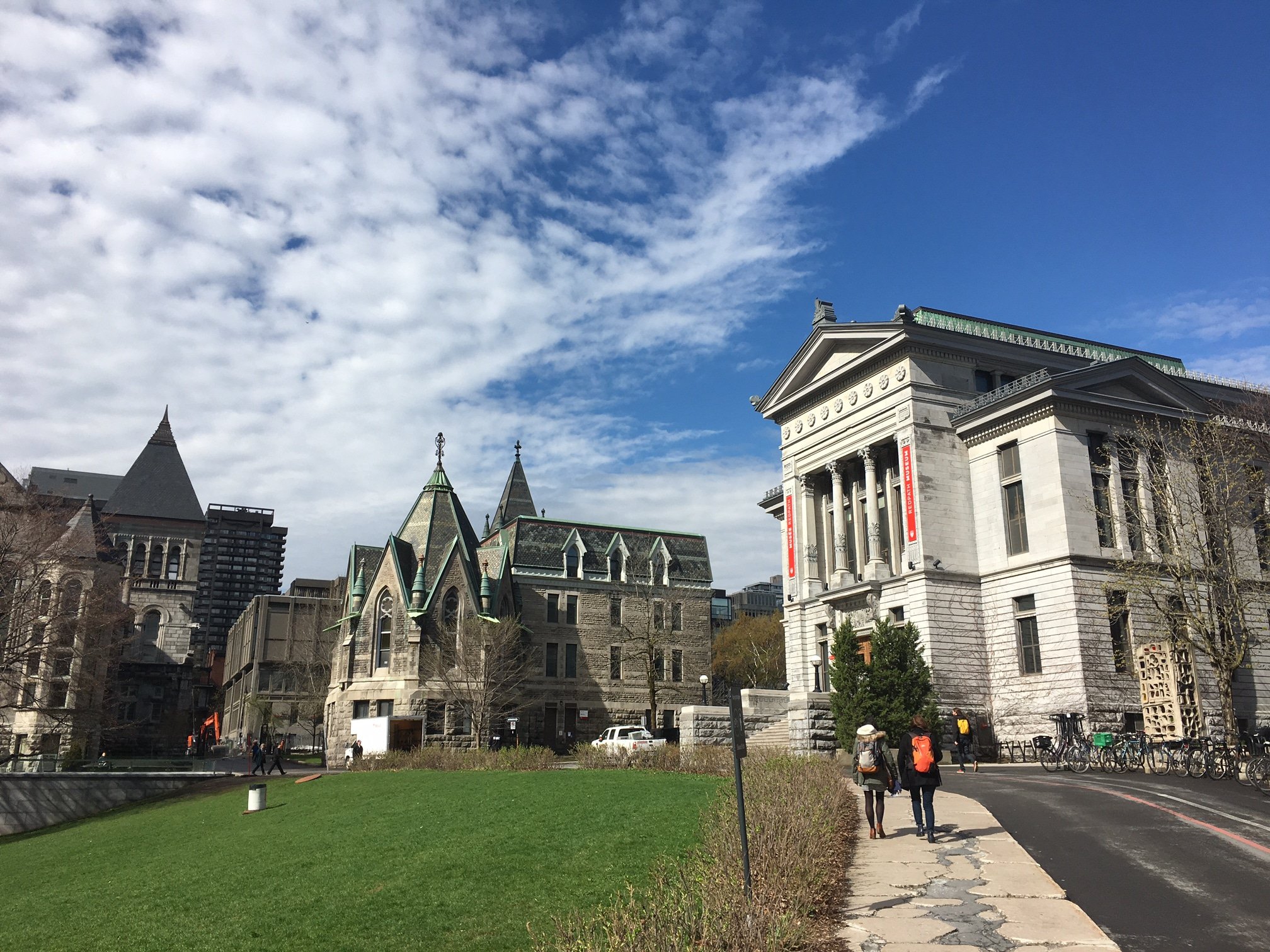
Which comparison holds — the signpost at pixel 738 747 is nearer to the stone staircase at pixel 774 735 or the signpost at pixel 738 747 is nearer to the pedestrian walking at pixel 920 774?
the pedestrian walking at pixel 920 774

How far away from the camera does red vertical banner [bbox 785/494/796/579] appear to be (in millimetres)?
51219

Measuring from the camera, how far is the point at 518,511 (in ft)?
248

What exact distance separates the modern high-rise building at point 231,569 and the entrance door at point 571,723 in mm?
133322

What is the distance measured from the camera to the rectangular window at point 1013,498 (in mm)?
40031

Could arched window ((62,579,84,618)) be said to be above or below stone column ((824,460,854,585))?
below

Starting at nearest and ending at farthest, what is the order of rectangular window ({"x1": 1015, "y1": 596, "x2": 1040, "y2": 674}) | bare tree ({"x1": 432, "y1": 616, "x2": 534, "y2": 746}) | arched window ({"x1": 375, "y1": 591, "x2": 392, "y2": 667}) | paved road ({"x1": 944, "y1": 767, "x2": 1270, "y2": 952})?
paved road ({"x1": 944, "y1": 767, "x2": 1270, "y2": 952}) < rectangular window ({"x1": 1015, "y1": 596, "x2": 1040, "y2": 674}) < bare tree ({"x1": 432, "y1": 616, "x2": 534, "y2": 746}) < arched window ({"x1": 375, "y1": 591, "x2": 392, "y2": 667})

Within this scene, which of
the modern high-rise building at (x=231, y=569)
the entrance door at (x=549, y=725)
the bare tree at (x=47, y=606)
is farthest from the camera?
the modern high-rise building at (x=231, y=569)

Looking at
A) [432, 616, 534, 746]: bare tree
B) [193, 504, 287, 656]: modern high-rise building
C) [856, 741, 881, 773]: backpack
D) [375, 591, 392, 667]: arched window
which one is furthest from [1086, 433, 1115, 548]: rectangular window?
[193, 504, 287, 656]: modern high-rise building

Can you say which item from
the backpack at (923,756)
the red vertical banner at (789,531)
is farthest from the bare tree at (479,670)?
the backpack at (923,756)

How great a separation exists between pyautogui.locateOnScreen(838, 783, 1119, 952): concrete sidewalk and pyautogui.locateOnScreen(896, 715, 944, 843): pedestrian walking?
1.18 ft

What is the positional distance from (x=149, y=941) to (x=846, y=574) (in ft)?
122

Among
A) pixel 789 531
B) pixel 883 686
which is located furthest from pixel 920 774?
pixel 789 531

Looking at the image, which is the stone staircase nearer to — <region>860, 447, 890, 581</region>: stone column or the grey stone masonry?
the grey stone masonry

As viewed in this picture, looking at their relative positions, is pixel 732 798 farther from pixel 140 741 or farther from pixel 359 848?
pixel 140 741
